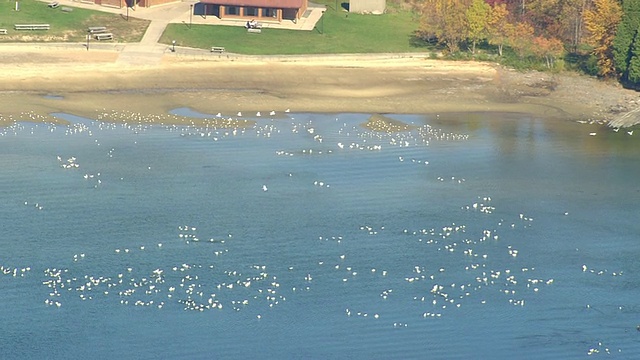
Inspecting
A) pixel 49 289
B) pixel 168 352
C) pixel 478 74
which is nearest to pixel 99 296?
pixel 49 289

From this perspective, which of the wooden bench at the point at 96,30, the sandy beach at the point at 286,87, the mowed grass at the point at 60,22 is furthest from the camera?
the wooden bench at the point at 96,30

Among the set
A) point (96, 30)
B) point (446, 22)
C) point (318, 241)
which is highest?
point (446, 22)

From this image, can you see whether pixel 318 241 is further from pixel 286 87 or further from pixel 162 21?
pixel 162 21

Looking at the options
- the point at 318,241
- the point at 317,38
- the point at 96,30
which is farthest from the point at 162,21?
the point at 318,241

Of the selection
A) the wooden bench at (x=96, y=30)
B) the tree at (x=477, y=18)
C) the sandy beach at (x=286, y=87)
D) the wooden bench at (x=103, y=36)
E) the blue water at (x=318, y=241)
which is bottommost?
the blue water at (x=318, y=241)

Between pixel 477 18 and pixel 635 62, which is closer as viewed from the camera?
pixel 635 62

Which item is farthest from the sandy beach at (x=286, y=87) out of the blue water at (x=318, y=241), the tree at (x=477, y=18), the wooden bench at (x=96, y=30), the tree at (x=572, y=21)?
the tree at (x=572, y=21)

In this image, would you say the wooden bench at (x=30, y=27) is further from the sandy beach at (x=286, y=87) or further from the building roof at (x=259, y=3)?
the building roof at (x=259, y=3)
